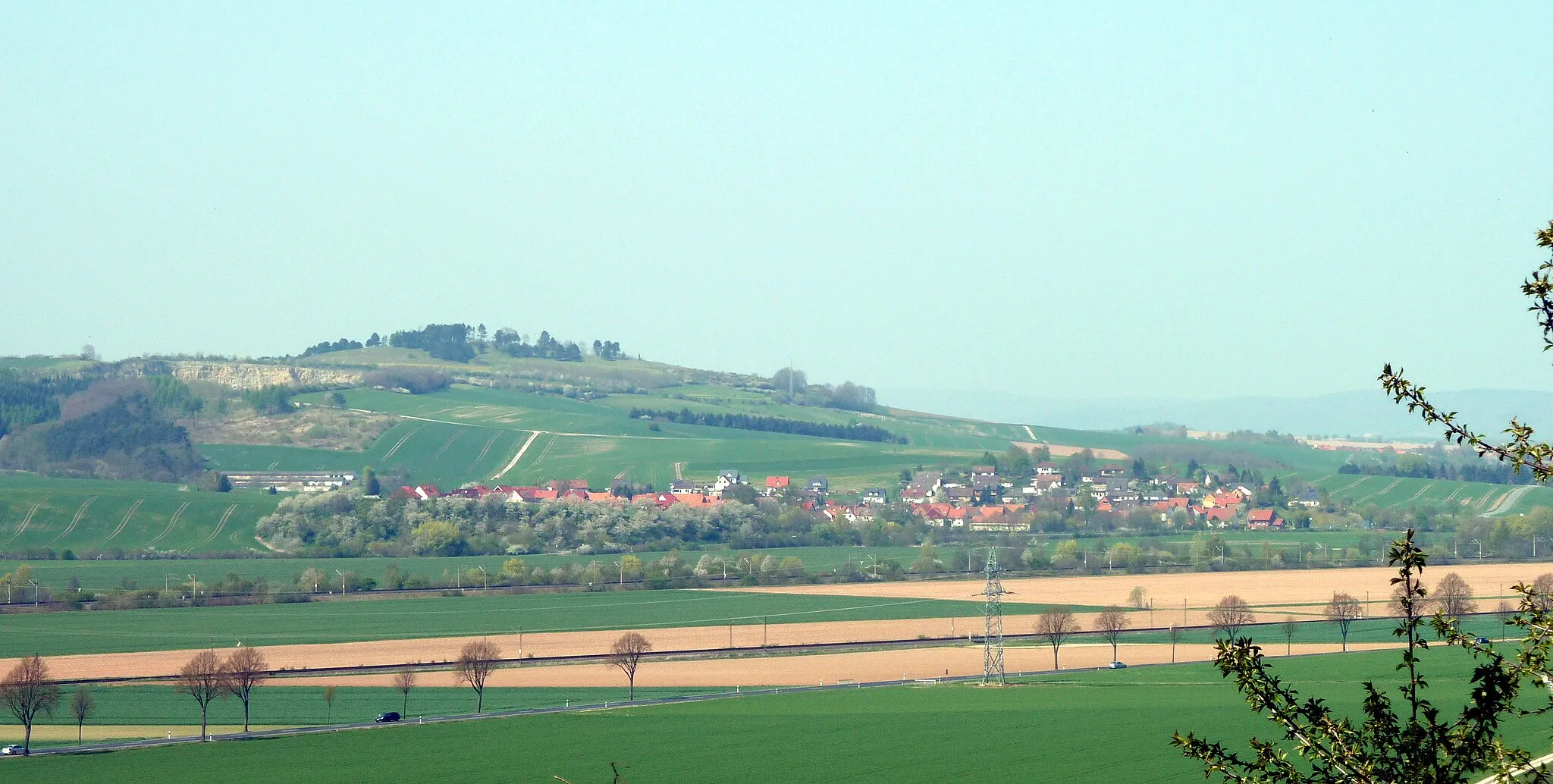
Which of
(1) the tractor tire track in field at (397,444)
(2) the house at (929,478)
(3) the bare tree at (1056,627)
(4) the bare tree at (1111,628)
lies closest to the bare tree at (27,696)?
(3) the bare tree at (1056,627)

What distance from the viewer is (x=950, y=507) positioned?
14112cm

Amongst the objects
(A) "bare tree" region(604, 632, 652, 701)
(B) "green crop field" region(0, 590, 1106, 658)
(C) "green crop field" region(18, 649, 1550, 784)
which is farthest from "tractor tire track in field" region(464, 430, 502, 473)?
(C) "green crop field" region(18, 649, 1550, 784)

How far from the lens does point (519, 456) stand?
6757 inches

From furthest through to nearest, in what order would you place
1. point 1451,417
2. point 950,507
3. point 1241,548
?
point 950,507 → point 1241,548 → point 1451,417

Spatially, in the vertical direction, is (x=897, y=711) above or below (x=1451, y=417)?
below

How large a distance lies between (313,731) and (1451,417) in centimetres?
4252

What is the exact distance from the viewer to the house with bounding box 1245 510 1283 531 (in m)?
134

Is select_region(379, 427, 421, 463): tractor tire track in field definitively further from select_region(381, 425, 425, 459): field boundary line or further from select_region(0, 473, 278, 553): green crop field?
select_region(0, 473, 278, 553): green crop field

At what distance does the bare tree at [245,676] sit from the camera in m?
49.5

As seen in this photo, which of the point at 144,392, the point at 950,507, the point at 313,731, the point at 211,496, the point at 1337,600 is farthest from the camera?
the point at 144,392

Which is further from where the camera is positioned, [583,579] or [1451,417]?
[583,579]

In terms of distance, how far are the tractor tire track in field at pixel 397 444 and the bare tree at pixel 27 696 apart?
387 feet

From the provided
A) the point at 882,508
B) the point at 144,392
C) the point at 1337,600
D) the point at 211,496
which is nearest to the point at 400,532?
the point at 211,496

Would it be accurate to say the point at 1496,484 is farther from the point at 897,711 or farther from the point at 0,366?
the point at 0,366
